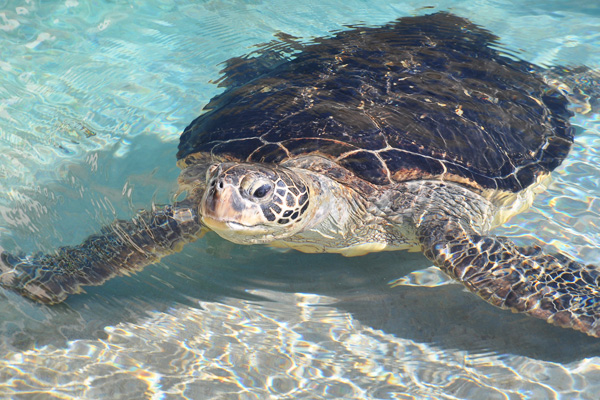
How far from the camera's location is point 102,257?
12.2 feet

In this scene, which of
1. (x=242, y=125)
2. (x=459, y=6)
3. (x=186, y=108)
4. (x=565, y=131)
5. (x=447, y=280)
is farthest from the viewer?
(x=459, y=6)

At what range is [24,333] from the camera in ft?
10.7

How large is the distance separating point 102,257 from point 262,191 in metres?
1.57

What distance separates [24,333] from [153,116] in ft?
10.3

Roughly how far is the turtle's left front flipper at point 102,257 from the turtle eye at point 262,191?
1.09 m

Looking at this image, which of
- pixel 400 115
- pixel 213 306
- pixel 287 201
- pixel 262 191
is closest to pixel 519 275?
pixel 400 115

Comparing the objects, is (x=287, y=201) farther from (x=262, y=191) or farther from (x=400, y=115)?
(x=400, y=115)

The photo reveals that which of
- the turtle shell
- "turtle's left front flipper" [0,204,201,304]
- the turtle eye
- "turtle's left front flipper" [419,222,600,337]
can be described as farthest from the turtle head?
"turtle's left front flipper" [419,222,600,337]

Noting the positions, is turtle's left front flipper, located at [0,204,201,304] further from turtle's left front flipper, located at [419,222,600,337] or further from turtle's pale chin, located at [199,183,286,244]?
turtle's left front flipper, located at [419,222,600,337]

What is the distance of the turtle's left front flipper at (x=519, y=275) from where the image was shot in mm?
3115

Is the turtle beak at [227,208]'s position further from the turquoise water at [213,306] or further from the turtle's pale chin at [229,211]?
the turquoise water at [213,306]

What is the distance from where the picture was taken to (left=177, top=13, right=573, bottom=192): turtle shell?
3.78 metres

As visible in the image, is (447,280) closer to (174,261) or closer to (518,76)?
→ (174,261)

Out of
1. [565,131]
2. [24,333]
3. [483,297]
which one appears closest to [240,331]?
[24,333]
